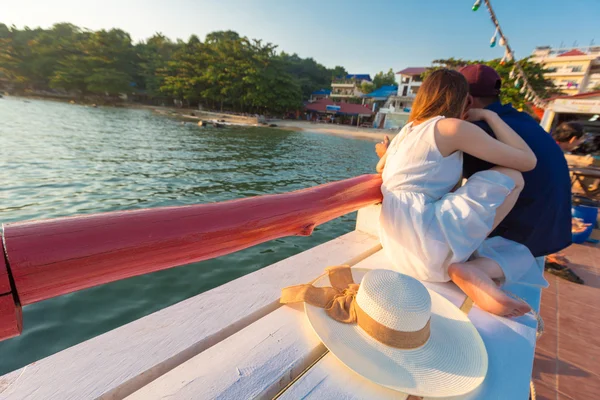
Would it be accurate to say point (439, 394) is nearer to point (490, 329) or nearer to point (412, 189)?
point (490, 329)

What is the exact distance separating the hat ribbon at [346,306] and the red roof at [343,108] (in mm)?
40018

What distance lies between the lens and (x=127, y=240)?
67cm

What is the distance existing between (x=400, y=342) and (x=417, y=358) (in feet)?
0.23

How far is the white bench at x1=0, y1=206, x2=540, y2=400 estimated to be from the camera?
72 cm

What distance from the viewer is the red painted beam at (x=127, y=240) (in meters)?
0.55

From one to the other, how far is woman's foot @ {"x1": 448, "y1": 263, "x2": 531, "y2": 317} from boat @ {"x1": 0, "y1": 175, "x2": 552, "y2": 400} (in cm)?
4

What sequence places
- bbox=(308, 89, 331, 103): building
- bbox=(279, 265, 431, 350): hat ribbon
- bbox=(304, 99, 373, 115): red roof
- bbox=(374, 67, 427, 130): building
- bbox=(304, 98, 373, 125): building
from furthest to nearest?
bbox=(308, 89, 331, 103): building, bbox=(304, 98, 373, 125): building, bbox=(304, 99, 373, 115): red roof, bbox=(374, 67, 427, 130): building, bbox=(279, 265, 431, 350): hat ribbon

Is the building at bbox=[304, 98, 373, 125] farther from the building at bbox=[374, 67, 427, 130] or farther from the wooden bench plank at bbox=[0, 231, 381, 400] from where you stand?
the wooden bench plank at bbox=[0, 231, 381, 400]

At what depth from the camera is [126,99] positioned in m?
40.7

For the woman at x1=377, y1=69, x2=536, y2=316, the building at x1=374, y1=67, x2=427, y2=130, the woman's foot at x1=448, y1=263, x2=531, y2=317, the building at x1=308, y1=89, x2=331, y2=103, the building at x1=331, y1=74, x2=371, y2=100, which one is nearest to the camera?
the woman's foot at x1=448, y1=263, x2=531, y2=317

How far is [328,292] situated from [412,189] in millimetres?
720

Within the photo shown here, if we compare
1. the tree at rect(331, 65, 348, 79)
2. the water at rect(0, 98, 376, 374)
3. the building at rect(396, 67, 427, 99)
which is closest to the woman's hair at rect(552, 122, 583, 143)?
the water at rect(0, 98, 376, 374)

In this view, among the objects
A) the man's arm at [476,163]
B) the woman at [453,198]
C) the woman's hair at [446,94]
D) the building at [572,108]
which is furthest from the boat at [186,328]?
the building at [572,108]

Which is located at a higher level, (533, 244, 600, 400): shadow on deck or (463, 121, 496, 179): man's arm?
(463, 121, 496, 179): man's arm
